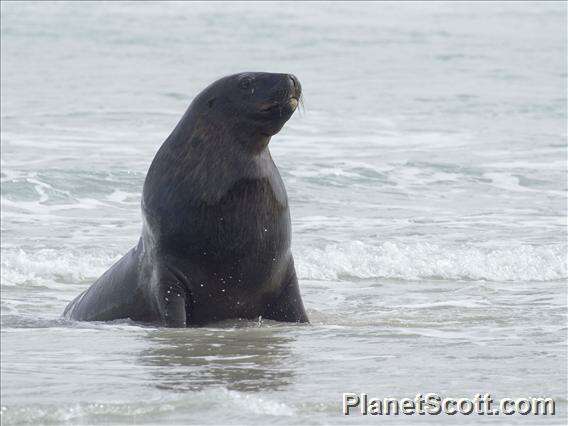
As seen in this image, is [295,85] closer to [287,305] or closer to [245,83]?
[245,83]

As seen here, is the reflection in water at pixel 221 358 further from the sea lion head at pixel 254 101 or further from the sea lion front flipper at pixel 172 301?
the sea lion head at pixel 254 101

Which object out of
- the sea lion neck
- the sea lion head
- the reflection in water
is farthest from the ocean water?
the sea lion head

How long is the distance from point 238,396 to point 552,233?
6898 mm

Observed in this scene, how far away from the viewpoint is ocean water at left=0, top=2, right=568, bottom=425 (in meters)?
5.54

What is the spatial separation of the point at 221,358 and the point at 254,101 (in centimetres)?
156

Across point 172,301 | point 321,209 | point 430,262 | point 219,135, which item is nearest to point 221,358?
point 172,301

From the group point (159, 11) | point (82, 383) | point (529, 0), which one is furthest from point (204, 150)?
point (529, 0)

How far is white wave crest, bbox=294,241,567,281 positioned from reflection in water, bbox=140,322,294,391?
311cm

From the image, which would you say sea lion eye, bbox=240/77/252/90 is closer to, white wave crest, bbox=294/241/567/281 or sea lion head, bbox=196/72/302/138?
sea lion head, bbox=196/72/302/138

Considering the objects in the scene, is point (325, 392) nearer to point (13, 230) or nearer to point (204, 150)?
point (204, 150)

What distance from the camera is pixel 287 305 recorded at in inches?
281

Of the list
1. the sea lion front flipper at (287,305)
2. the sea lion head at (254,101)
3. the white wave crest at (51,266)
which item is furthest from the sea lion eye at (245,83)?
the white wave crest at (51,266)

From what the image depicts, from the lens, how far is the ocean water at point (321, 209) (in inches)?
218

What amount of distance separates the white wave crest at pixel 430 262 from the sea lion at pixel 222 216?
283 centimetres
